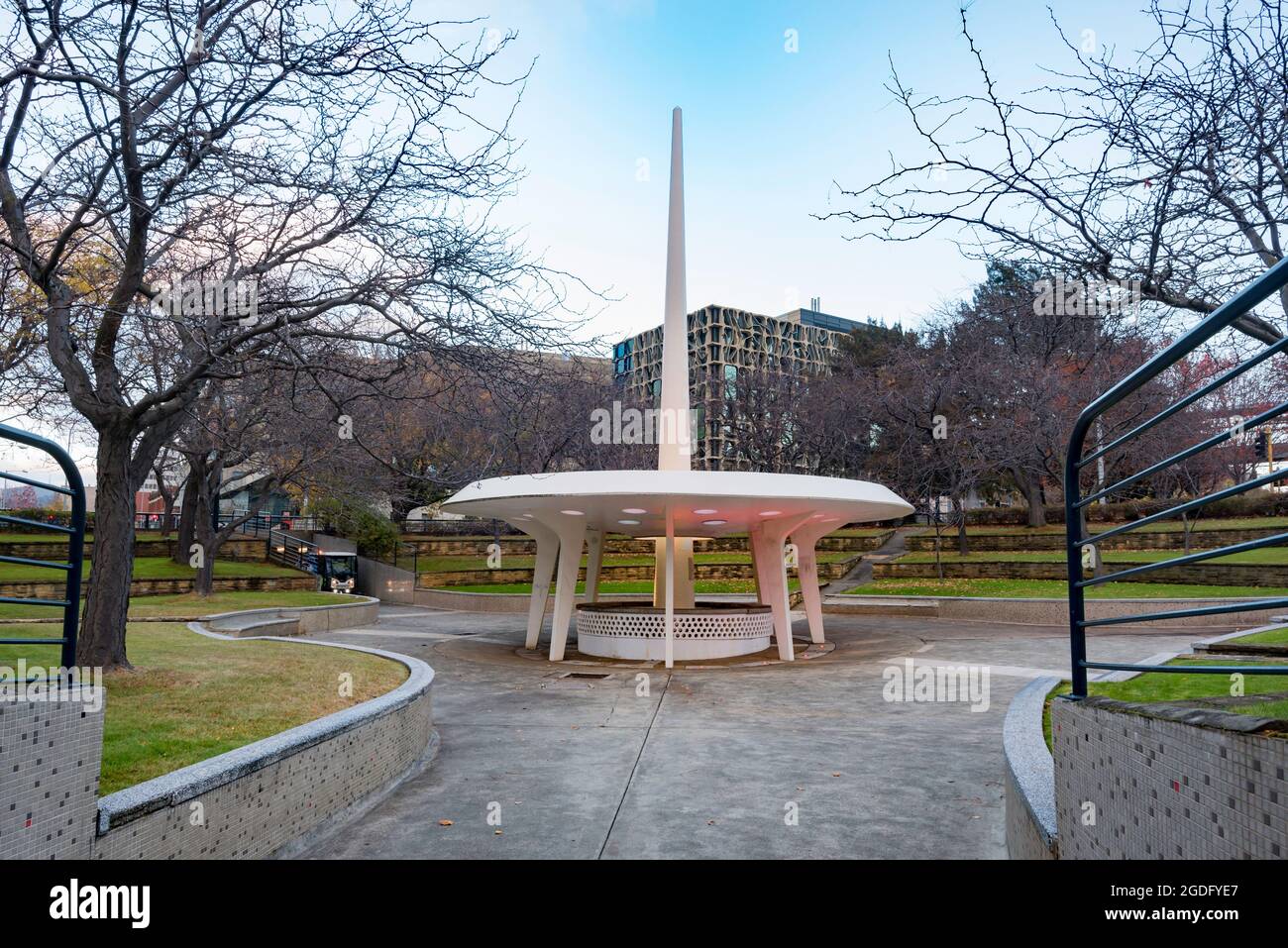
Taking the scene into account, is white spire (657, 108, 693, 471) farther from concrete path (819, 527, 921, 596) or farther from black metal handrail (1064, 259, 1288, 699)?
black metal handrail (1064, 259, 1288, 699)

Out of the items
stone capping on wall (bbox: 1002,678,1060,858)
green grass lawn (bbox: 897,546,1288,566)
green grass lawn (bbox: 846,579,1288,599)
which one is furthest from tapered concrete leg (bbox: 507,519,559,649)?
green grass lawn (bbox: 897,546,1288,566)

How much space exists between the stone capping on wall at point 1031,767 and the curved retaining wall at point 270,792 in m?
4.54

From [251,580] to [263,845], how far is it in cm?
2764

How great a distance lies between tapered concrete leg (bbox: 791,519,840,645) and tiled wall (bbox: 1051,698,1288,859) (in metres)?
15.5

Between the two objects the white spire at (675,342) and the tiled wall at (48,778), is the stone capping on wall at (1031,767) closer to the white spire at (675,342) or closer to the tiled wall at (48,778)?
the tiled wall at (48,778)

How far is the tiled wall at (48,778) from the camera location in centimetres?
347

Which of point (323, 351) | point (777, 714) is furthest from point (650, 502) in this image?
point (323, 351)

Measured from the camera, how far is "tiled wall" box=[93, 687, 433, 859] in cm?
447

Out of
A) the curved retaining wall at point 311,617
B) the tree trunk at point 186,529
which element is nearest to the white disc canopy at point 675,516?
the curved retaining wall at point 311,617

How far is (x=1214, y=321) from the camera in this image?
2.84 meters

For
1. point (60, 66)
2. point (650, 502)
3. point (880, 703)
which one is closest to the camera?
point (60, 66)

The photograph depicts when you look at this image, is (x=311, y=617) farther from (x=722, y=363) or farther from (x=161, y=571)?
(x=722, y=363)

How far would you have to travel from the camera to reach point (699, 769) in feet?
26.0
